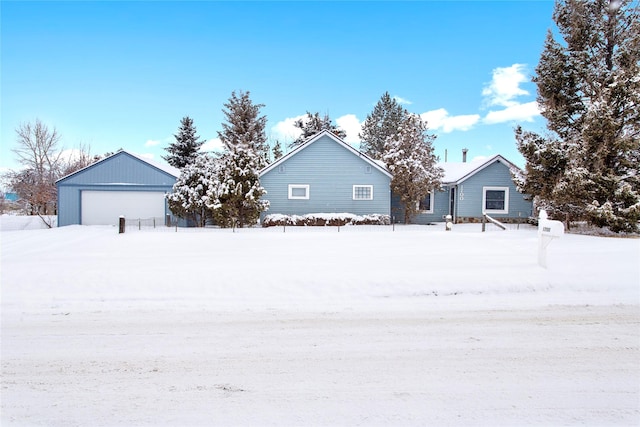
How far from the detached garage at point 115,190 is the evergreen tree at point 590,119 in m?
19.3

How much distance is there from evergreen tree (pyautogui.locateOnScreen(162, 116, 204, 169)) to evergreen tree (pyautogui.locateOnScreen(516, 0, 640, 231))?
27747 mm

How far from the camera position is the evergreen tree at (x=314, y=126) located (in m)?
39.0

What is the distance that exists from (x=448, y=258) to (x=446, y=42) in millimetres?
9763

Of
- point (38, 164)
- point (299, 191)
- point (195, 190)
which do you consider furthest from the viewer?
point (38, 164)

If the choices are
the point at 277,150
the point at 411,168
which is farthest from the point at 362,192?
the point at 277,150

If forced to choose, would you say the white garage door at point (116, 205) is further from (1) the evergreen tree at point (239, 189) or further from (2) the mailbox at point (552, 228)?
(2) the mailbox at point (552, 228)

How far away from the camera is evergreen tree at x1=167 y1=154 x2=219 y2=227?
17578 millimetres

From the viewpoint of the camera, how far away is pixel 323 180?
781 inches

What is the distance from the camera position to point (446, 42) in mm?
13617

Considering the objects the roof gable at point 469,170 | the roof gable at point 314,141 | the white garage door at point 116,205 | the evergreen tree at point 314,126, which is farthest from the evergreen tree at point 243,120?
the roof gable at point 469,170

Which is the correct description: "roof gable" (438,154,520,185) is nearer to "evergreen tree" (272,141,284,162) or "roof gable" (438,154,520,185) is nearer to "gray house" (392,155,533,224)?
"gray house" (392,155,533,224)

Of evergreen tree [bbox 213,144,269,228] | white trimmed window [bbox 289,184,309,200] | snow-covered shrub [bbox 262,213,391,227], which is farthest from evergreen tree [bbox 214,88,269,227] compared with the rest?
white trimmed window [bbox 289,184,309,200]

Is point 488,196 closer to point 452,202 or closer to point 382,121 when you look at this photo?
point 452,202

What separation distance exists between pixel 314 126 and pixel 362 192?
2107 centimetres
